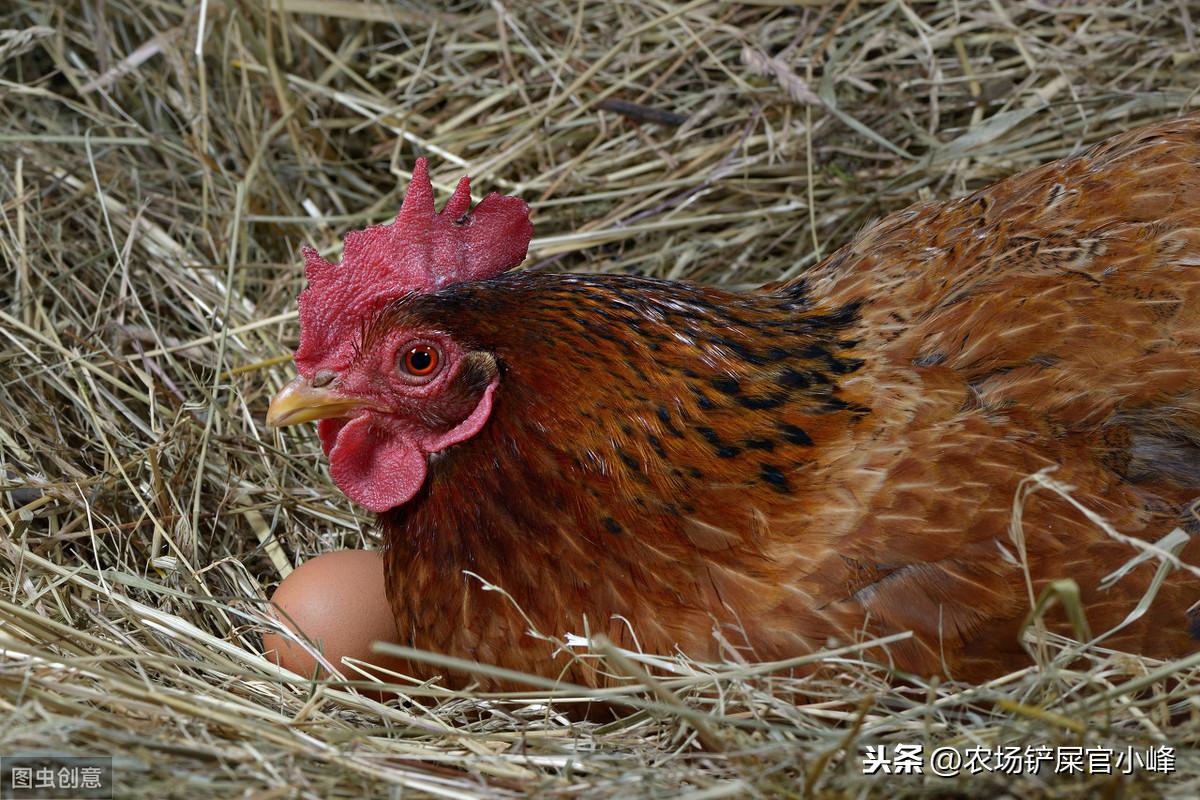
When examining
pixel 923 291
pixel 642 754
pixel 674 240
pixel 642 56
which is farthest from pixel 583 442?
pixel 642 56

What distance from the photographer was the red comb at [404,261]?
218 centimetres

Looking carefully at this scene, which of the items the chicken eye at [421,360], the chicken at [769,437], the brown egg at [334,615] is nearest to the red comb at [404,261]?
the chicken at [769,437]

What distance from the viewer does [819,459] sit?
79.8 inches

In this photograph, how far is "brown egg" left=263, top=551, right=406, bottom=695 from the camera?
2.36 metres

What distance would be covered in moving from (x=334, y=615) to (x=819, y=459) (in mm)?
1182

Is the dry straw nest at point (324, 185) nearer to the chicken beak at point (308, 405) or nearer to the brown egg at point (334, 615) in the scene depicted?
the brown egg at point (334, 615)

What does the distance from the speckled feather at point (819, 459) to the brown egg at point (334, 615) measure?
0.23 meters

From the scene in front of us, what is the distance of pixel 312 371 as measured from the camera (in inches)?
86.7

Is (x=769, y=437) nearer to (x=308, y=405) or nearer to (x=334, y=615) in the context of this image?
(x=308, y=405)

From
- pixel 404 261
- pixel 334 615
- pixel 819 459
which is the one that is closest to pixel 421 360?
pixel 404 261

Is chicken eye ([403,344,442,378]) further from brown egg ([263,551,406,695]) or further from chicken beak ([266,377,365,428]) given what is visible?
brown egg ([263,551,406,695])

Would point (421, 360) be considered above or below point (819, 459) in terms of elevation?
above

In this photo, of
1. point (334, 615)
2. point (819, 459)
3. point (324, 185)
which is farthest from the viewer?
point (324, 185)

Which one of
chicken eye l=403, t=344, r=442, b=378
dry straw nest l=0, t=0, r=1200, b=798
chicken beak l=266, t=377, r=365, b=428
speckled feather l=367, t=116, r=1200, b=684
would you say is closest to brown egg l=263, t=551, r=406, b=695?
dry straw nest l=0, t=0, r=1200, b=798
